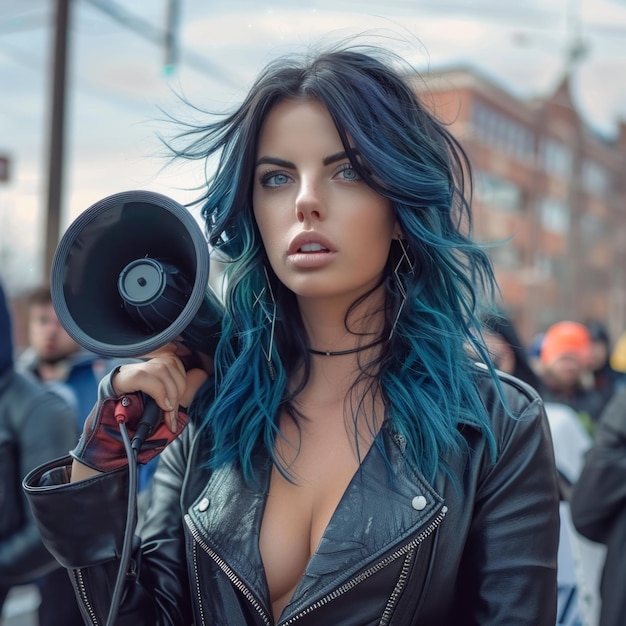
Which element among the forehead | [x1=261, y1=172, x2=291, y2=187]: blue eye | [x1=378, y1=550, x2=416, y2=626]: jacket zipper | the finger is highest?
the forehead

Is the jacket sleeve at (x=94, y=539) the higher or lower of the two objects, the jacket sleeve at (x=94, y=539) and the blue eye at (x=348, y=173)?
the lower

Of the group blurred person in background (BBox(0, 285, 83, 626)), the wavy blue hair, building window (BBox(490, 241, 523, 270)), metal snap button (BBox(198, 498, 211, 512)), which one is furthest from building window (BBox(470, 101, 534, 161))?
metal snap button (BBox(198, 498, 211, 512))

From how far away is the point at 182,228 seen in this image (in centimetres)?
158

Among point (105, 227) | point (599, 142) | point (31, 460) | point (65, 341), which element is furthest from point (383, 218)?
point (599, 142)

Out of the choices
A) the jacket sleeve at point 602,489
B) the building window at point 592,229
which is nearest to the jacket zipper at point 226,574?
the jacket sleeve at point 602,489

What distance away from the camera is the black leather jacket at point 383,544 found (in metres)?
1.57

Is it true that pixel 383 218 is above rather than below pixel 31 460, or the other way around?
above

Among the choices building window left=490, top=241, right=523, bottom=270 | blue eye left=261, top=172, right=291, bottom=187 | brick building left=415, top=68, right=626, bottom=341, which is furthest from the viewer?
building window left=490, top=241, right=523, bottom=270

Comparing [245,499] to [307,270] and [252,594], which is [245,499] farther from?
[307,270]

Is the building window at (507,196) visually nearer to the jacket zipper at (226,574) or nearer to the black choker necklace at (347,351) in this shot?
the black choker necklace at (347,351)

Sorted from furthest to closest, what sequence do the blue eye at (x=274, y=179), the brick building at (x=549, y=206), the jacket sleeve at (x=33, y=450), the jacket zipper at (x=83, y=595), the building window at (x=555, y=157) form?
the building window at (x=555, y=157) < the brick building at (x=549, y=206) < the jacket sleeve at (x=33, y=450) < the blue eye at (x=274, y=179) < the jacket zipper at (x=83, y=595)

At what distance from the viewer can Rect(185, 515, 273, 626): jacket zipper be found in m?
1.60

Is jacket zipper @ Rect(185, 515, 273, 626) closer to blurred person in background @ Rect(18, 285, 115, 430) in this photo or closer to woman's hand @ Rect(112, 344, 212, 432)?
woman's hand @ Rect(112, 344, 212, 432)

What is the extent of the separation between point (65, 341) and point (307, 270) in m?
3.64
